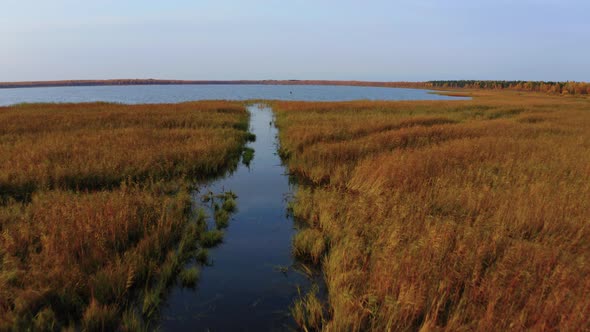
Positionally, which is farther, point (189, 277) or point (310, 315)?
point (189, 277)

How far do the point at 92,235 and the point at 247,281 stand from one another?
2874mm

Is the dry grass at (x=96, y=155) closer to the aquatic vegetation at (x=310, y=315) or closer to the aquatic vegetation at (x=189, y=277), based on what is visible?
the aquatic vegetation at (x=189, y=277)

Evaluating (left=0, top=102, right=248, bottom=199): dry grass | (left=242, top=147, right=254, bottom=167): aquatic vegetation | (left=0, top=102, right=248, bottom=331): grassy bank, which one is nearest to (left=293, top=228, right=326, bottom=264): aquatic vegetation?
(left=0, top=102, right=248, bottom=331): grassy bank

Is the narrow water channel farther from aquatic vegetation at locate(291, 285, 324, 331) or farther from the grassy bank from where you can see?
the grassy bank

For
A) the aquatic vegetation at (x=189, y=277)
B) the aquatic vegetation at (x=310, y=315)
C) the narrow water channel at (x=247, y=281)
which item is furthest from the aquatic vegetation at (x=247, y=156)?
the aquatic vegetation at (x=310, y=315)

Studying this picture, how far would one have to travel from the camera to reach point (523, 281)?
12.5 ft

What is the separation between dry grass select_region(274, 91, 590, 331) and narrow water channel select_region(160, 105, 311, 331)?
72 centimetres

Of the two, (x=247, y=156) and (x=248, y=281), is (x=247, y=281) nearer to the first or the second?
(x=248, y=281)

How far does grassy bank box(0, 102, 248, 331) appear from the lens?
3.86m

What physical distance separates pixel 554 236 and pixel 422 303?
3486 millimetres

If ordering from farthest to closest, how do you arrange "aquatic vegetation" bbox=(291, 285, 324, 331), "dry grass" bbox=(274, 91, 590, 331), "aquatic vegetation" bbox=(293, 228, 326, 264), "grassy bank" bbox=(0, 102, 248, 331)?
"aquatic vegetation" bbox=(293, 228, 326, 264)
"aquatic vegetation" bbox=(291, 285, 324, 331)
"grassy bank" bbox=(0, 102, 248, 331)
"dry grass" bbox=(274, 91, 590, 331)

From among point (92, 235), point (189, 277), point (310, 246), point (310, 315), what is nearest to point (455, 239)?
point (310, 246)

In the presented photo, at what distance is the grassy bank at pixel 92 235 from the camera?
3.86 metres

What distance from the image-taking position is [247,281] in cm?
525
